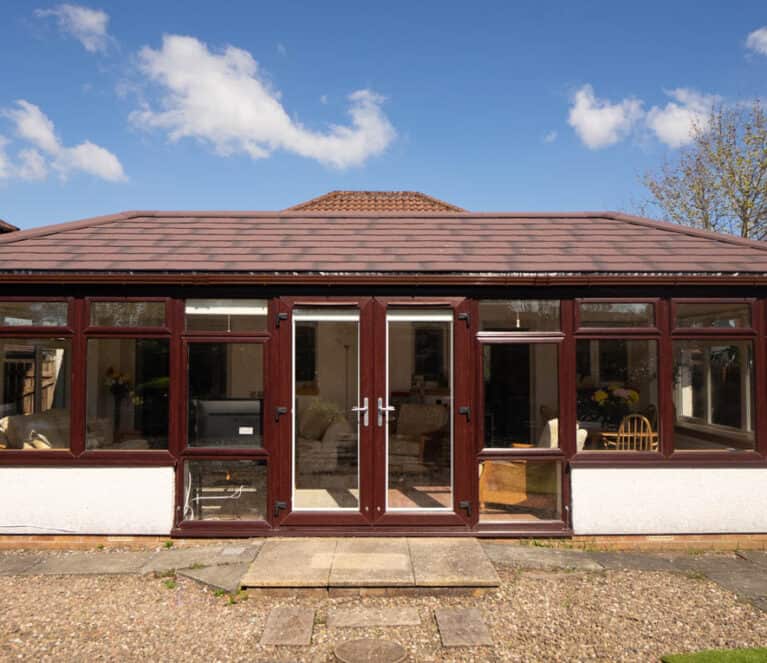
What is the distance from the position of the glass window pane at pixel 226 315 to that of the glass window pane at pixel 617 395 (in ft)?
11.1

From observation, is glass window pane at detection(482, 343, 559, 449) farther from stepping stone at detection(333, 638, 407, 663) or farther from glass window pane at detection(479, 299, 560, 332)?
stepping stone at detection(333, 638, 407, 663)

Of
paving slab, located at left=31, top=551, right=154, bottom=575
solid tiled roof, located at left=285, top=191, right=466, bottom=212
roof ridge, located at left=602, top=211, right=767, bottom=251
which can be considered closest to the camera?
paving slab, located at left=31, top=551, right=154, bottom=575

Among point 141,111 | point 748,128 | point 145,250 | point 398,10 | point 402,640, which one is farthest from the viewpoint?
point 748,128

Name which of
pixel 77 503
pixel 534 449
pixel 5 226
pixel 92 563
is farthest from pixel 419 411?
pixel 5 226

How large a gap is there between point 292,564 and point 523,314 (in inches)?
132

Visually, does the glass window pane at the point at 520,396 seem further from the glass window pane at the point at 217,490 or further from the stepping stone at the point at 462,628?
the glass window pane at the point at 217,490

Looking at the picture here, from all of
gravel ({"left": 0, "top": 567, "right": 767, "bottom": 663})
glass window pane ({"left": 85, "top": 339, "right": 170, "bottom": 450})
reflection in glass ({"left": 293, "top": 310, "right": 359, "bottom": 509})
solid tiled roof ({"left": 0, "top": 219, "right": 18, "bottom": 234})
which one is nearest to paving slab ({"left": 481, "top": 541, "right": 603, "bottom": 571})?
gravel ({"left": 0, "top": 567, "right": 767, "bottom": 663})

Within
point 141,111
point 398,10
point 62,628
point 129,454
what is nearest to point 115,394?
point 129,454

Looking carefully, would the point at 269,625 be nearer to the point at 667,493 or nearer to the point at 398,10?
the point at 667,493

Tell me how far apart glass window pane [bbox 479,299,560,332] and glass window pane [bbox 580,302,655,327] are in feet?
1.03

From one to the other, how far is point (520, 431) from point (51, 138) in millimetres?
28537

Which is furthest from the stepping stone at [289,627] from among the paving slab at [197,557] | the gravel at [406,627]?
the paving slab at [197,557]

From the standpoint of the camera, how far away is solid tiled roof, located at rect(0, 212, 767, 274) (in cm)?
632

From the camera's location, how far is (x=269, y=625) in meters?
4.41
